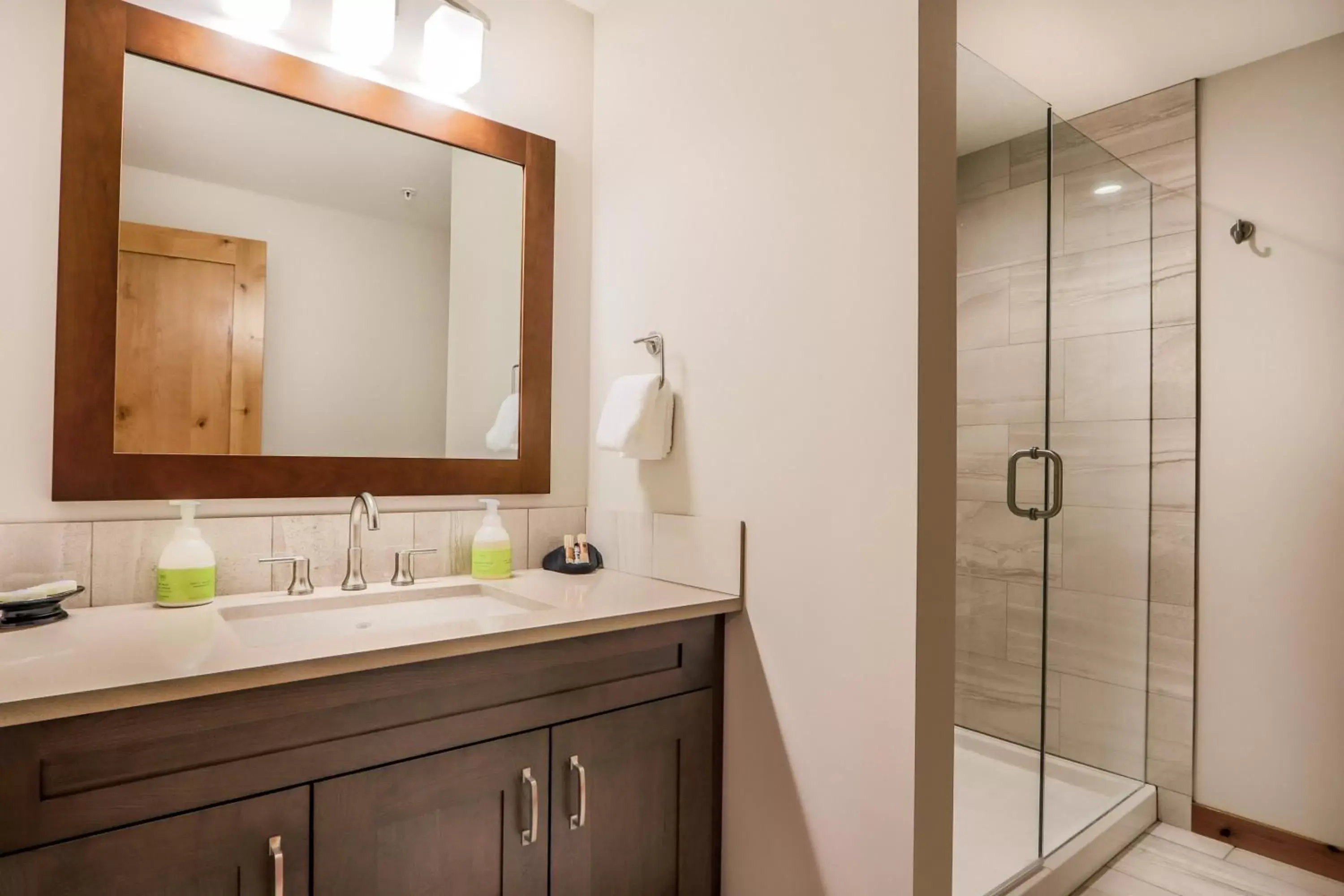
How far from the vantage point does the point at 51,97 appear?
1297 mm

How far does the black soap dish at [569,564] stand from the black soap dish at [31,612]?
0.94m

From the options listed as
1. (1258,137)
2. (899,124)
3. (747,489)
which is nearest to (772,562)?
(747,489)

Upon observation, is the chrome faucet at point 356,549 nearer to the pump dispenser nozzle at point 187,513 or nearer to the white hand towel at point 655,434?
the pump dispenser nozzle at point 187,513

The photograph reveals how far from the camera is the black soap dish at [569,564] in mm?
1794

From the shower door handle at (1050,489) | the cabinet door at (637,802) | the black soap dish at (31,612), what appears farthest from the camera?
the shower door handle at (1050,489)

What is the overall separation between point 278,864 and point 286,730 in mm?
171

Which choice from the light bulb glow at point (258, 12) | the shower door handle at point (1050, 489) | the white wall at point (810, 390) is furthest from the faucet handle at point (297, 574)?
the shower door handle at point (1050, 489)

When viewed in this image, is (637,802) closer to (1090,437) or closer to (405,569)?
(405,569)

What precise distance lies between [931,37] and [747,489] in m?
0.88

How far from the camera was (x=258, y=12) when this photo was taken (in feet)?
4.82

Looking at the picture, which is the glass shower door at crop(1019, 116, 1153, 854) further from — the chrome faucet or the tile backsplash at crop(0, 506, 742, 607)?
the chrome faucet

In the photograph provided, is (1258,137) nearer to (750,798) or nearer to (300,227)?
(750,798)

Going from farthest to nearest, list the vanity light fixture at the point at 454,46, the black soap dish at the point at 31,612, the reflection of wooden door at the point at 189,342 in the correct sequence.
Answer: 1. the vanity light fixture at the point at 454,46
2. the reflection of wooden door at the point at 189,342
3. the black soap dish at the point at 31,612

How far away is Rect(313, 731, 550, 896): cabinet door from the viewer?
1.03 metres
